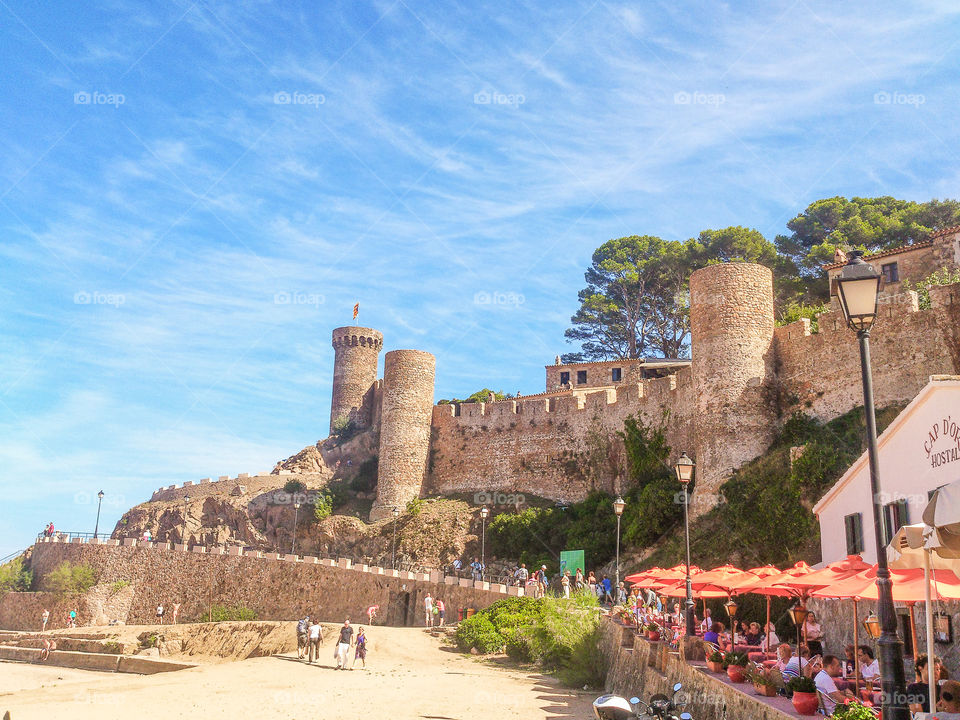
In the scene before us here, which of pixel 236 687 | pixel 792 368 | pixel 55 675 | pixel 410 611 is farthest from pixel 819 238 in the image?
pixel 55 675

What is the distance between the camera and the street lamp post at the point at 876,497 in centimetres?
743

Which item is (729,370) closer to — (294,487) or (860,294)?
(860,294)

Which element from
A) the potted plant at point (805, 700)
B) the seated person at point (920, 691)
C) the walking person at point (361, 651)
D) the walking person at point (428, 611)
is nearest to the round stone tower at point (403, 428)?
the walking person at point (428, 611)

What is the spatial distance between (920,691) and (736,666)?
2.88 meters

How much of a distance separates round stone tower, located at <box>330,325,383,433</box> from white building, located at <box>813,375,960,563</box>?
46.7 meters

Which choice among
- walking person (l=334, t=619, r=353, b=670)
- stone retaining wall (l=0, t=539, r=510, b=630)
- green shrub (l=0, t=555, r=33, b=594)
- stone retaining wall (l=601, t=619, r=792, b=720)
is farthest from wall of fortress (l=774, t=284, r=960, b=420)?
green shrub (l=0, t=555, r=33, b=594)

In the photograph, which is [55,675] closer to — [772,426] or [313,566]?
[313,566]

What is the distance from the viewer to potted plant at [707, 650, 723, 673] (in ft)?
43.8

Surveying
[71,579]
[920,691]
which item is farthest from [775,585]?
[71,579]

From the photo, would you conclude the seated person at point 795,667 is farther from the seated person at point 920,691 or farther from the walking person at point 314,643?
the walking person at point 314,643

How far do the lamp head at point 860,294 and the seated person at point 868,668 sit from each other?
6158mm

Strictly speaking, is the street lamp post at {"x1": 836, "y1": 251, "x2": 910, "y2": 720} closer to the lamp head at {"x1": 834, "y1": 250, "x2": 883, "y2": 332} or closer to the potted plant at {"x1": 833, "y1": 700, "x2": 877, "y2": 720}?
the lamp head at {"x1": 834, "y1": 250, "x2": 883, "y2": 332}

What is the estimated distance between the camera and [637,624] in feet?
66.1

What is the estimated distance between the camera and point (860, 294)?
8156 mm
